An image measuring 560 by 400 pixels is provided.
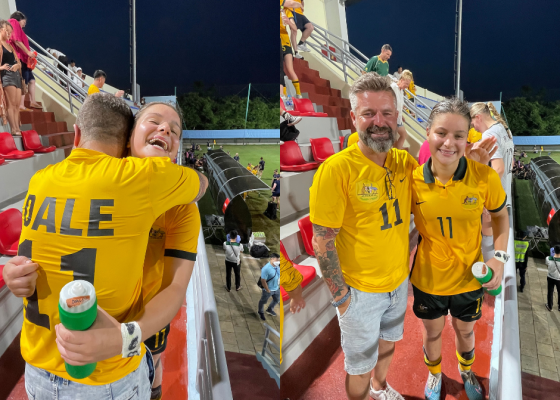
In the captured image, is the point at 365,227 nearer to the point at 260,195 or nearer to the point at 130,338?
the point at 130,338

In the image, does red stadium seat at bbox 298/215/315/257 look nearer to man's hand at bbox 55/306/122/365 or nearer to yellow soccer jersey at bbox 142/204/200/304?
yellow soccer jersey at bbox 142/204/200/304

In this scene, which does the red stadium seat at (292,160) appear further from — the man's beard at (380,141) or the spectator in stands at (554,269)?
the spectator in stands at (554,269)

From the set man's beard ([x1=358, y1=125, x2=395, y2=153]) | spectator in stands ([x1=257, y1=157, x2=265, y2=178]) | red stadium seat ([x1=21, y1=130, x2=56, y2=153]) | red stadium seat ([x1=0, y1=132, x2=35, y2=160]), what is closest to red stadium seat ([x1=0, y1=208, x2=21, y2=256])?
red stadium seat ([x1=0, y1=132, x2=35, y2=160])

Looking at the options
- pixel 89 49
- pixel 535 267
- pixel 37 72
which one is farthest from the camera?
pixel 89 49

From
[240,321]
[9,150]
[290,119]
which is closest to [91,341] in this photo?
[290,119]

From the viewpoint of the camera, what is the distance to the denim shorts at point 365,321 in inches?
47.9

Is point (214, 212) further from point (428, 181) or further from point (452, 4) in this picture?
point (452, 4)

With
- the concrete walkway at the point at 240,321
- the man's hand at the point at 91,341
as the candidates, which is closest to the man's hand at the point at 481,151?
the man's hand at the point at 91,341

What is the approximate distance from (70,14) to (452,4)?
15088 mm

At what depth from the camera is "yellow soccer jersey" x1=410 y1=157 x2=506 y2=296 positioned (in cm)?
116

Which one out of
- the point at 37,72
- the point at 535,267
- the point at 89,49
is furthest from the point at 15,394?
the point at 89,49

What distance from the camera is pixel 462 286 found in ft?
4.10

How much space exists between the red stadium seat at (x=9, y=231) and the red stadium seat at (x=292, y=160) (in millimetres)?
1860

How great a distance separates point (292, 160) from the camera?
2.91 meters
